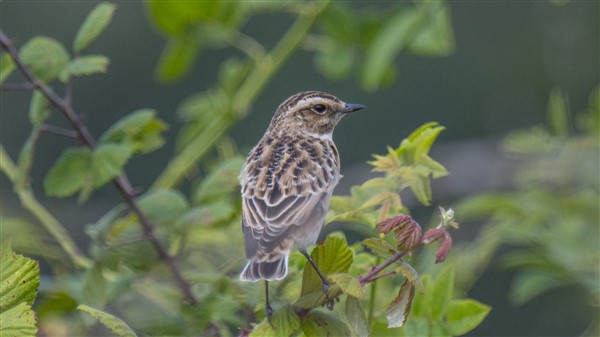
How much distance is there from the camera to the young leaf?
9.38 feet

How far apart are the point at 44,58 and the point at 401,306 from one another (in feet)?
5.73

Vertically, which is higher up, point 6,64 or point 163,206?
point 6,64

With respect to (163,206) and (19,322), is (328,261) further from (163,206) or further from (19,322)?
(163,206)

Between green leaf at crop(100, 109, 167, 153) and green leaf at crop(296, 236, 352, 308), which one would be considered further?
green leaf at crop(100, 109, 167, 153)

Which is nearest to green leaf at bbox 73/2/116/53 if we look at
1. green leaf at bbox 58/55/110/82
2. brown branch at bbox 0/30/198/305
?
green leaf at bbox 58/55/110/82

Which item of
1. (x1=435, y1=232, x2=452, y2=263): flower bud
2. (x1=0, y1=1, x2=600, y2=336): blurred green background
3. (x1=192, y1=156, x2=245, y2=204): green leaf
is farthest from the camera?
(x1=0, y1=1, x2=600, y2=336): blurred green background

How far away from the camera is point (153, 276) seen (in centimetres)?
400

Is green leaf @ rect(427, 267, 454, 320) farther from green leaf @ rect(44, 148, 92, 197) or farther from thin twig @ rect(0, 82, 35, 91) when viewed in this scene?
thin twig @ rect(0, 82, 35, 91)

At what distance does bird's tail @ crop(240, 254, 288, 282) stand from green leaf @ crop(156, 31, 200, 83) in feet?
6.04

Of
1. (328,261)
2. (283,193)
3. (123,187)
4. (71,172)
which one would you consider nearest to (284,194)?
(283,193)

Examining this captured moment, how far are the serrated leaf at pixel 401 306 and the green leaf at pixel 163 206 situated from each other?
52.5 inches

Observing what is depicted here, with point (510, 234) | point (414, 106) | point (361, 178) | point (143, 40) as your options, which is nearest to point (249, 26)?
point (143, 40)

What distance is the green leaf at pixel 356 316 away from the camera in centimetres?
273

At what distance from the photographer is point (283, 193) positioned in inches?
151
